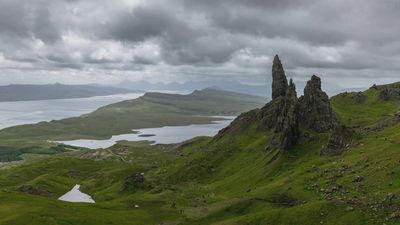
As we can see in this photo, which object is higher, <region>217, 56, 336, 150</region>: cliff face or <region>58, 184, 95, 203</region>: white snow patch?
<region>217, 56, 336, 150</region>: cliff face

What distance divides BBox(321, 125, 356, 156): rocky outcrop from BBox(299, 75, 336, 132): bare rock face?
2996 cm

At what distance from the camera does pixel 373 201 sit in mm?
78875

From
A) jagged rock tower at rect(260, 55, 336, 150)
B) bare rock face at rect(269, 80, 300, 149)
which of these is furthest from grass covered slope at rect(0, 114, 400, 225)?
jagged rock tower at rect(260, 55, 336, 150)

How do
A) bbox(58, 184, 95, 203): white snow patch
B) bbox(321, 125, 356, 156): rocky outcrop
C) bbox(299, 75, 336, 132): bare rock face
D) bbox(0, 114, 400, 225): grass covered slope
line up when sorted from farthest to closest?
bbox(58, 184, 95, 203): white snow patch < bbox(299, 75, 336, 132): bare rock face < bbox(321, 125, 356, 156): rocky outcrop < bbox(0, 114, 400, 225): grass covered slope

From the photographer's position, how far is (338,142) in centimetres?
13350

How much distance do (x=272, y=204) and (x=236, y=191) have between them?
34.0m

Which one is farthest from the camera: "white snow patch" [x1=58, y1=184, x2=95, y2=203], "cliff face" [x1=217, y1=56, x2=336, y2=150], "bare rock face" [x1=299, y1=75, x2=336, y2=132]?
"white snow patch" [x1=58, y1=184, x2=95, y2=203]

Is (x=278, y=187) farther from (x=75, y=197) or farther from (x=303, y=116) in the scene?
(x=75, y=197)

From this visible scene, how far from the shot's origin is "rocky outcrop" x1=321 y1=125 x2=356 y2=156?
431 ft

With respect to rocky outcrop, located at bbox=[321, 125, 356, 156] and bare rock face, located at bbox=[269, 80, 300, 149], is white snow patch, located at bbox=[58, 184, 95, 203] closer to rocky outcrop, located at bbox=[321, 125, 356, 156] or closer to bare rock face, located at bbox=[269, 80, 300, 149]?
bare rock face, located at bbox=[269, 80, 300, 149]

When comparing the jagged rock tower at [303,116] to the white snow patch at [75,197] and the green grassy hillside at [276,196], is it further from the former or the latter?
the white snow patch at [75,197]

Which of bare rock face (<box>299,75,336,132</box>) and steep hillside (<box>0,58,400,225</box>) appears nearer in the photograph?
steep hillside (<box>0,58,400,225</box>)

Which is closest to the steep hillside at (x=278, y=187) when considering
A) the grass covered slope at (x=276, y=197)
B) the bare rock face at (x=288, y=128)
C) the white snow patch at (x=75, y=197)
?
the grass covered slope at (x=276, y=197)

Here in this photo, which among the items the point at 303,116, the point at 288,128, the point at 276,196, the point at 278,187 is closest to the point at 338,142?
the point at 288,128
